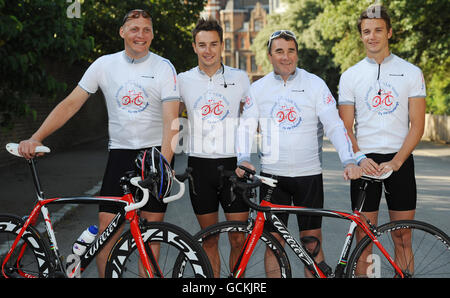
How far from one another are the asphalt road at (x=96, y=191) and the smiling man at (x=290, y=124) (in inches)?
20.3

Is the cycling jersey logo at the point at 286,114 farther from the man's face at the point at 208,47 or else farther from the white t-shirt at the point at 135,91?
the white t-shirt at the point at 135,91

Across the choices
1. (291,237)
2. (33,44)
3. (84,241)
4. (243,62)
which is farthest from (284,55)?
(243,62)

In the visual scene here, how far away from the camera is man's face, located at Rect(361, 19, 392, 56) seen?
4145mm

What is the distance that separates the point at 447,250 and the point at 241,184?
142 centimetres

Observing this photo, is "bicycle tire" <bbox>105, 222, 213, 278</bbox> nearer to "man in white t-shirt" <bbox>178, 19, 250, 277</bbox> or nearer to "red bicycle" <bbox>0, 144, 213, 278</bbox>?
"red bicycle" <bbox>0, 144, 213, 278</bbox>

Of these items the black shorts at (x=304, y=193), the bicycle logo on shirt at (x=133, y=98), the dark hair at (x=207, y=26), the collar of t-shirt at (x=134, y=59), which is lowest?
the black shorts at (x=304, y=193)

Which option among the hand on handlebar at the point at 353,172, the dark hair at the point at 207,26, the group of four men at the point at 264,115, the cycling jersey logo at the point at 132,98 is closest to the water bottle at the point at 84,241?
the group of four men at the point at 264,115

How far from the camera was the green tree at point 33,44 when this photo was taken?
6.70m

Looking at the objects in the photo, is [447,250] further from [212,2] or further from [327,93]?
[212,2]

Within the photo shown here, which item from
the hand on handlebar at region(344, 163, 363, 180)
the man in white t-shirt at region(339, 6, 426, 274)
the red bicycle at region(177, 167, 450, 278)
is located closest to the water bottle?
the red bicycle at region(177, 167, 450, 278)

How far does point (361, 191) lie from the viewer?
12.7 feet

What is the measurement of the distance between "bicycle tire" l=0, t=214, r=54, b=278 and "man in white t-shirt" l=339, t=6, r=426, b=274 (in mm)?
2217

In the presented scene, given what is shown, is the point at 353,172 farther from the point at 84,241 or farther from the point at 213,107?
the point at 84,241
